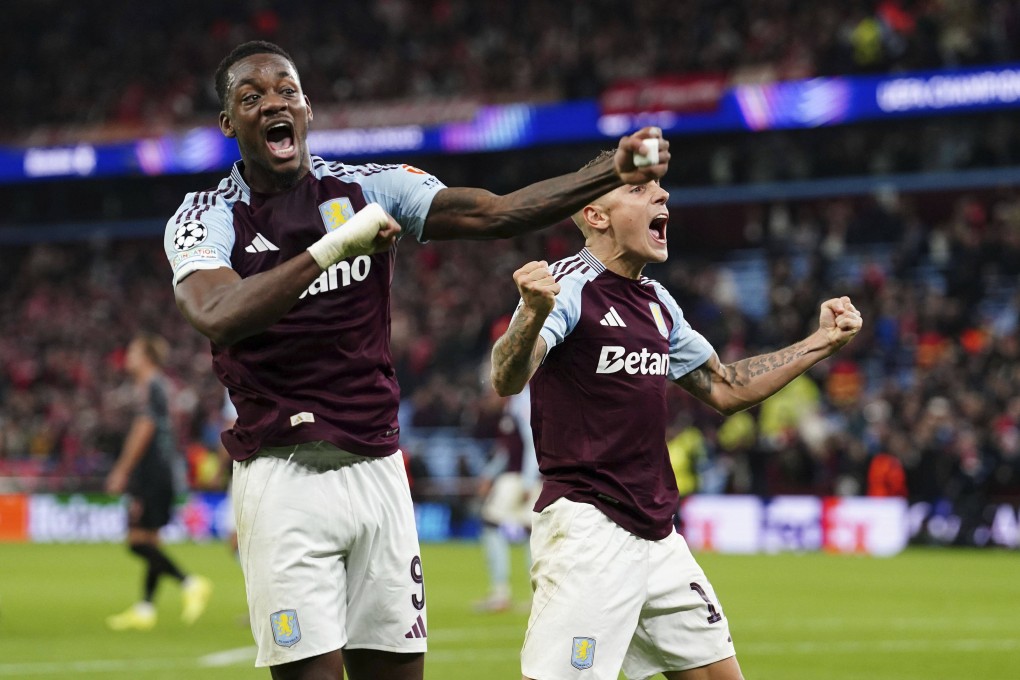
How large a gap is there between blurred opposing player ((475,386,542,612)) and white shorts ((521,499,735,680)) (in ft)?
26.1

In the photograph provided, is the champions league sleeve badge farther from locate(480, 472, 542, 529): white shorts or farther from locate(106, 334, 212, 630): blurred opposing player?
locate(480, 472, 542, 529): white shorts

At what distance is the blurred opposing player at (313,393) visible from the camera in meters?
4.46

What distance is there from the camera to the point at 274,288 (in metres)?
4.02

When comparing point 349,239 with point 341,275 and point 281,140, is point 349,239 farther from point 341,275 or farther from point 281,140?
point 281,140

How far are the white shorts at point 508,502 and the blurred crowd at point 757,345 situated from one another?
2050 millimetres

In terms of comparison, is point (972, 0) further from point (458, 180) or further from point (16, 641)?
point (16, 641)

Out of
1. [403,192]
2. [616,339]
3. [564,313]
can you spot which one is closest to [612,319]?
[616,339]

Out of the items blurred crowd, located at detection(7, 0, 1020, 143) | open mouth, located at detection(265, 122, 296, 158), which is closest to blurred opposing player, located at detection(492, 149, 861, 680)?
open mouth, located at detection(265, 122, 296, 158)

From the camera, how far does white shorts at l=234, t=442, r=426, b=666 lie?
4.46m

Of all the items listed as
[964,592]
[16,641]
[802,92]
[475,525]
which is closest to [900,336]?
[802,92]

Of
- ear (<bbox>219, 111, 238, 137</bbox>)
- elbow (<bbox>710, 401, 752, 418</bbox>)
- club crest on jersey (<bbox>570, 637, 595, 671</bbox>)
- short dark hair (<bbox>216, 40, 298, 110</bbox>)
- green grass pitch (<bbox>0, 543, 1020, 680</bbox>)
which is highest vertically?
short dark hair (<bbox>216, 40, 298, 110</bbox>)

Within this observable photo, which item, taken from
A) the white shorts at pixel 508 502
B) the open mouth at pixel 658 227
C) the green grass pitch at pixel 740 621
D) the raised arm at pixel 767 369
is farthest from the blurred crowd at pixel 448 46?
the open mouth at pixel 658 227

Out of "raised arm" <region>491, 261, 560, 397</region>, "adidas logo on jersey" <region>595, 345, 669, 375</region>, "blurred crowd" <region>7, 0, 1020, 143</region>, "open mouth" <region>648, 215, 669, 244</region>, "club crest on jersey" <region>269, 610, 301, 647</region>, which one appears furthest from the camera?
"blurred crowd" <region>7, 0, 1020, 143</region>

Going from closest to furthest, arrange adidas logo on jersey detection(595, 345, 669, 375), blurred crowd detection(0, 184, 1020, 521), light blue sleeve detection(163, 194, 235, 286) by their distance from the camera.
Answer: light blue sleeve detection(163, 194, 235, 286) → adidas logo on jersey detection(595, 345, 669, 375) → blurred crowd detection(0, 184, 1020, 521)
